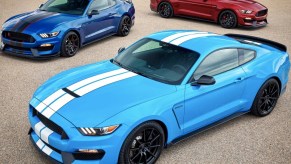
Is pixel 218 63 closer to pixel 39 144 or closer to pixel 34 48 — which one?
pixel 39 144

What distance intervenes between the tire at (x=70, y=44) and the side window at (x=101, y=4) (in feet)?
3.09

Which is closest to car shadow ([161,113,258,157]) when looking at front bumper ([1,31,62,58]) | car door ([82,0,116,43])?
front bumper ([1,31,62,58])

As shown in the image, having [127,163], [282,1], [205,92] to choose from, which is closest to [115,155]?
[127,163]

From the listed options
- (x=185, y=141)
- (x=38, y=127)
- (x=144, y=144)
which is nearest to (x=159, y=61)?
(x=185, y=141)

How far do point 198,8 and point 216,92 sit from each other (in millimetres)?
8105

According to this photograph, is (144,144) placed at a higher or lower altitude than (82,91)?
lower

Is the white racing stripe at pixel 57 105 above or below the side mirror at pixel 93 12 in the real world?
below

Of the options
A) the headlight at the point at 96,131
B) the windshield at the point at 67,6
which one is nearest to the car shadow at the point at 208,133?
the headlight at the point at 96,131

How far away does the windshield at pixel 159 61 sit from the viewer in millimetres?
4770

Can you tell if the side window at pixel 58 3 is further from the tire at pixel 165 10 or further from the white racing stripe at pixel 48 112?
the white racing stripe at pixel 48 112

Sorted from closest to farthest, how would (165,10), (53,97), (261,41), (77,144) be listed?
(77,144), (53,97), (261,41), (165,10)

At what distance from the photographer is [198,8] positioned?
40.9 ft

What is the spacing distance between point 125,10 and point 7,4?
6.68 meters

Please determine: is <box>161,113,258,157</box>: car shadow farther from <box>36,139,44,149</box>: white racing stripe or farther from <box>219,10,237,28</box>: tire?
<box>219,10,237,28</box>: tire
